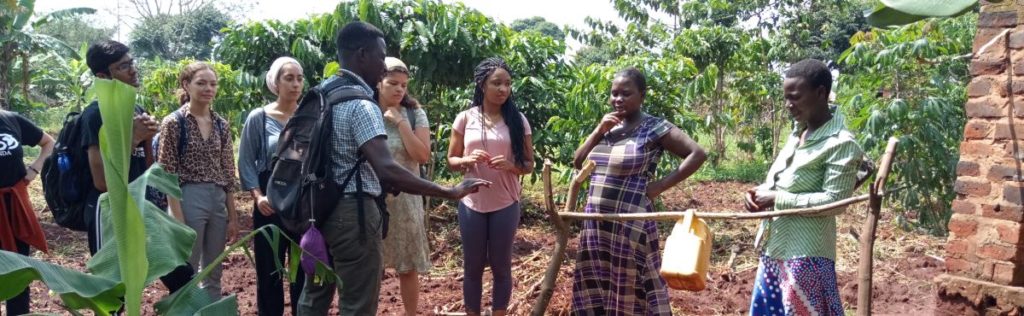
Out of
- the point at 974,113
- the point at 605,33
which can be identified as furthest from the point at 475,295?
the point at 605,33

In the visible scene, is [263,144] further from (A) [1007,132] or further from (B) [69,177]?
(A) [1007,132]

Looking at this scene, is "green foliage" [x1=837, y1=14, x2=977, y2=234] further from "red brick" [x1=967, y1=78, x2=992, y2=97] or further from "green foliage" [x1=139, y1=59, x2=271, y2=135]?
"green foliage" [x1=139, y1=59, x2=271, y2=135]

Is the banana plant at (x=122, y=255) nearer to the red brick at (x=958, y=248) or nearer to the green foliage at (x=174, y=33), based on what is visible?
the red brick at (x=958, y=248)

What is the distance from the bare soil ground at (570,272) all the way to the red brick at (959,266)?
35 cm

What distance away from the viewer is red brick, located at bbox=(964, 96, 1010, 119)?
3.36m

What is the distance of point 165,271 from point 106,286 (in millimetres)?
206

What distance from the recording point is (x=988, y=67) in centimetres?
341

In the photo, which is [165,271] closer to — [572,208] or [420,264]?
[572,208]

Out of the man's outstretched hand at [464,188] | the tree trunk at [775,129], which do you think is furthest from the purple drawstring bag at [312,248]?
the tree trunk at [775,129]

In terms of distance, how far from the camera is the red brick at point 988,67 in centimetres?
336

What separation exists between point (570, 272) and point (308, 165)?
252 centimetres

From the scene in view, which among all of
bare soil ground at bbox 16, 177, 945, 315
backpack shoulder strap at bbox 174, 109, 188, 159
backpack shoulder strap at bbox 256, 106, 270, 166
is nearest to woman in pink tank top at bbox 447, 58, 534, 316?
bare soil ground at bbox 16, 177, 945, 315

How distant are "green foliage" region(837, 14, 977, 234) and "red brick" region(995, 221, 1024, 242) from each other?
2.43m

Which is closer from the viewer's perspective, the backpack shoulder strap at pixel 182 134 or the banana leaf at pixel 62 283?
the banana leaf at pixel 62 283
